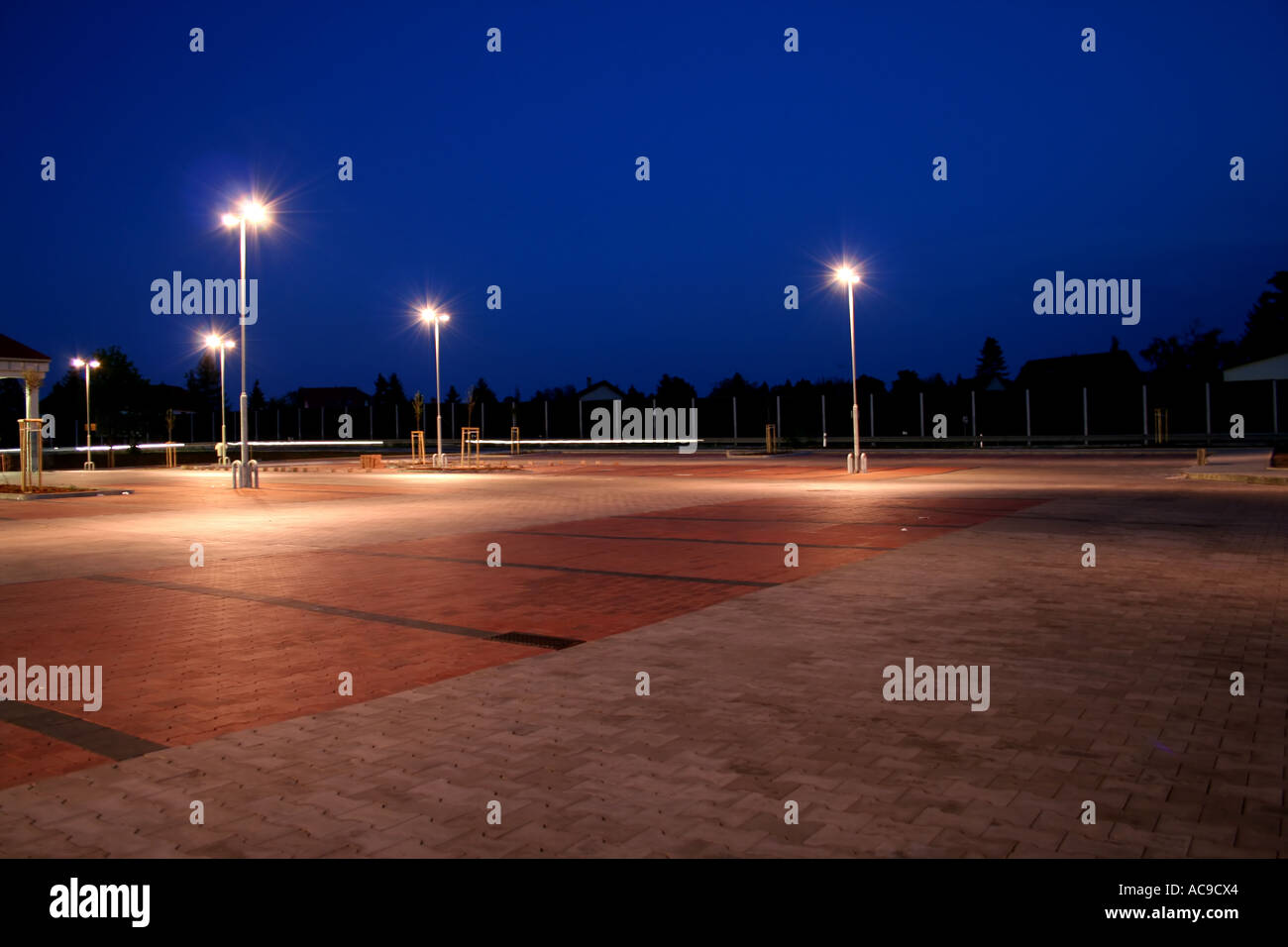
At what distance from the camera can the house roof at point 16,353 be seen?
31234 mm

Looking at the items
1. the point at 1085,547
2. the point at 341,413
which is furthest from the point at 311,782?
the point at 341,413

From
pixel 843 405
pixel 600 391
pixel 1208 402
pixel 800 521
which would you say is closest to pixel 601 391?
pixel 600 391

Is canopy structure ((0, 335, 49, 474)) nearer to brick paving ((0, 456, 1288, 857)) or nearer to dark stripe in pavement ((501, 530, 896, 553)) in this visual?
brick paving ((0, 456, 1288, 857))

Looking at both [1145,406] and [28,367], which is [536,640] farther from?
[1145,406]

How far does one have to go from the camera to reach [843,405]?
60469 millimetres

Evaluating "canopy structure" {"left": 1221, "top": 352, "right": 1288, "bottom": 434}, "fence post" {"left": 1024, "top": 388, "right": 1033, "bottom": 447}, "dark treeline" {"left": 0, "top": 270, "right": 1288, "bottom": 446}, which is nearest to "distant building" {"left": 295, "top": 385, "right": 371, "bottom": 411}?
"dark treeline" {"left": 0, "top": 270, "right": 1288, "bottom": 446}

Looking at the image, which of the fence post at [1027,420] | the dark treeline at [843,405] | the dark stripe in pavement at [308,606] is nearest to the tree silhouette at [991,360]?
the dark treeline at [843,405]

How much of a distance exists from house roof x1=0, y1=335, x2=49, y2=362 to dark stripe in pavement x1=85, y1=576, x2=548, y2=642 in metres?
24.3

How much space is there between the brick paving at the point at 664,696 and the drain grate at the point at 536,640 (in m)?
0.23

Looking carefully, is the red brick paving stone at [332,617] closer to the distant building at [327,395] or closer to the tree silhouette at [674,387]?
the tree silhouette at [674,387]

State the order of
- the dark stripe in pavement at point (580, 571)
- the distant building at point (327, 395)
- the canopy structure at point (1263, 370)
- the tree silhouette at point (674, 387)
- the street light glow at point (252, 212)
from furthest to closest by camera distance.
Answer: the distant building at point (327, 395)
the tree silhouette at point (674, 387)
the canopy structure at point (1263, 370)
the street light glow at point (252, 212)
the dark stripe in pavement at point (580, 571)

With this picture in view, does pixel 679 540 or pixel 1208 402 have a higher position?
pixel 1208 402

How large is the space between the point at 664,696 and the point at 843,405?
5587cm

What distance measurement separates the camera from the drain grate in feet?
26.1
